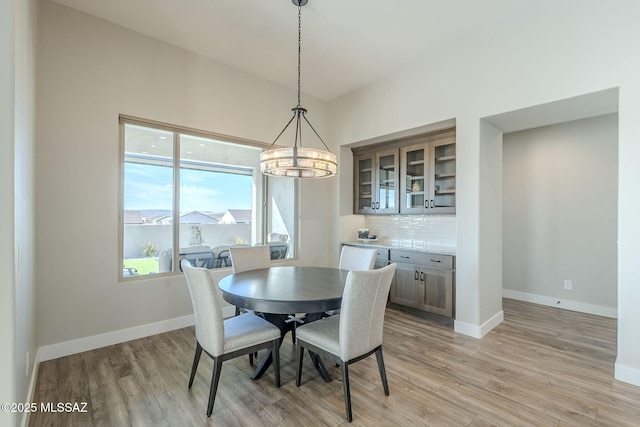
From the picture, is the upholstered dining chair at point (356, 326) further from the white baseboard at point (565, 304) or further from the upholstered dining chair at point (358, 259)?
the white baseboard at point (565, 304)

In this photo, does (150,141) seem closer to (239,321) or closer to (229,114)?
(229,114)

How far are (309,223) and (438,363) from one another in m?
2.74

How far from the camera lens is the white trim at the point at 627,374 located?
2.36 metres

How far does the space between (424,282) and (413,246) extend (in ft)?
2.71

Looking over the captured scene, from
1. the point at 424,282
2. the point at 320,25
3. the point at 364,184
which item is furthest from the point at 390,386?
the point at 320,25

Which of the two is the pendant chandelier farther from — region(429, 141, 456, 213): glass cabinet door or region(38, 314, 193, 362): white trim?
region(38, 314, 193, 362): white trim

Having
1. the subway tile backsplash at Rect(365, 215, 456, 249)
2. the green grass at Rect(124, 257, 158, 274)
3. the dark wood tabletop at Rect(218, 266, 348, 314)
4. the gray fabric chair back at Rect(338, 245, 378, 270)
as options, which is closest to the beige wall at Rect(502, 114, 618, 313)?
the subway tile backsplash at Rect(365, 215, 456, 249)

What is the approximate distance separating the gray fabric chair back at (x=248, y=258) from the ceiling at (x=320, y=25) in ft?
7.76

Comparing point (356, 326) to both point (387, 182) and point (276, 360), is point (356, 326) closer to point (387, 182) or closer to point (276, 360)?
point (276, 360)

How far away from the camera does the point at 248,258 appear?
335cm

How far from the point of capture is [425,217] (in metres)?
4.46

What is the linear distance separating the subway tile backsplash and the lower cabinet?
1.86ft

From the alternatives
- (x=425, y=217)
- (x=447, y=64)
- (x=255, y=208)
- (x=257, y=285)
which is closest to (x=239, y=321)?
(x=257, y=285)

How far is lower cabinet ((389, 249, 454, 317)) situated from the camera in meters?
3.61
